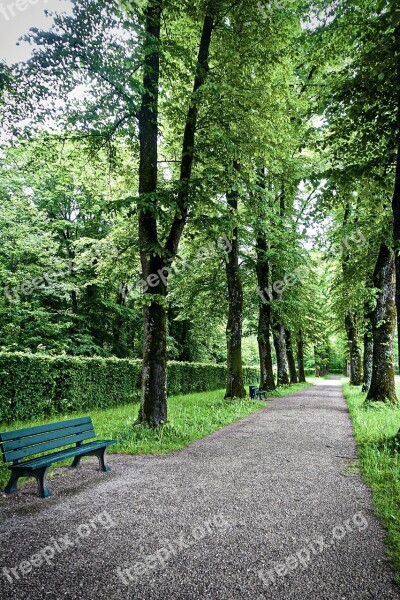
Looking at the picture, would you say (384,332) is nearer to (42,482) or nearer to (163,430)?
(163,430)

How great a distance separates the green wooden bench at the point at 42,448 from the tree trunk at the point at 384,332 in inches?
374

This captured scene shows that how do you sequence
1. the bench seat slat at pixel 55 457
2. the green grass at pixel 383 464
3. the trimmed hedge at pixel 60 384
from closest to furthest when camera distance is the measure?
the green grass at pixel 383 464
the bench seat slat at pixel 55 457
the trimmed hedge at pixel 60 384

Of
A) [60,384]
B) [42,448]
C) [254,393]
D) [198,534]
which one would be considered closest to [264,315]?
[254,393]

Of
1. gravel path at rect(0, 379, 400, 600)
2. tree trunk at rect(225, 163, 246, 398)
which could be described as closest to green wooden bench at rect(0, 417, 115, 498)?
gravel path at rect(0, 379, 400, 600)

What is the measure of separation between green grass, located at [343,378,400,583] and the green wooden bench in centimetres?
399

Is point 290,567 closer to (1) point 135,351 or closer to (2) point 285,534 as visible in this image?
(2) point 285,534

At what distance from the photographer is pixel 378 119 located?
254 inches

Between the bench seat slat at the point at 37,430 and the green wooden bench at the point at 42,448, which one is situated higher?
the bench seat slat at the point at 37,430

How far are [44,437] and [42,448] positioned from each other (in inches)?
6.9

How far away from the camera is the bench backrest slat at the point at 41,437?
4.77 metres

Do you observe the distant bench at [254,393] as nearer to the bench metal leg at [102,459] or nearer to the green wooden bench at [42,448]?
the bench metal leg at [102,459]

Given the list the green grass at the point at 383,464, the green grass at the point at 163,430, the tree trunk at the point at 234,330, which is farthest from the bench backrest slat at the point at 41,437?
the tree trunk at the point at 234,330

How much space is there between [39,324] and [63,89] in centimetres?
1143

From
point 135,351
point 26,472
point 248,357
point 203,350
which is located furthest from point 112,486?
point 248,357
